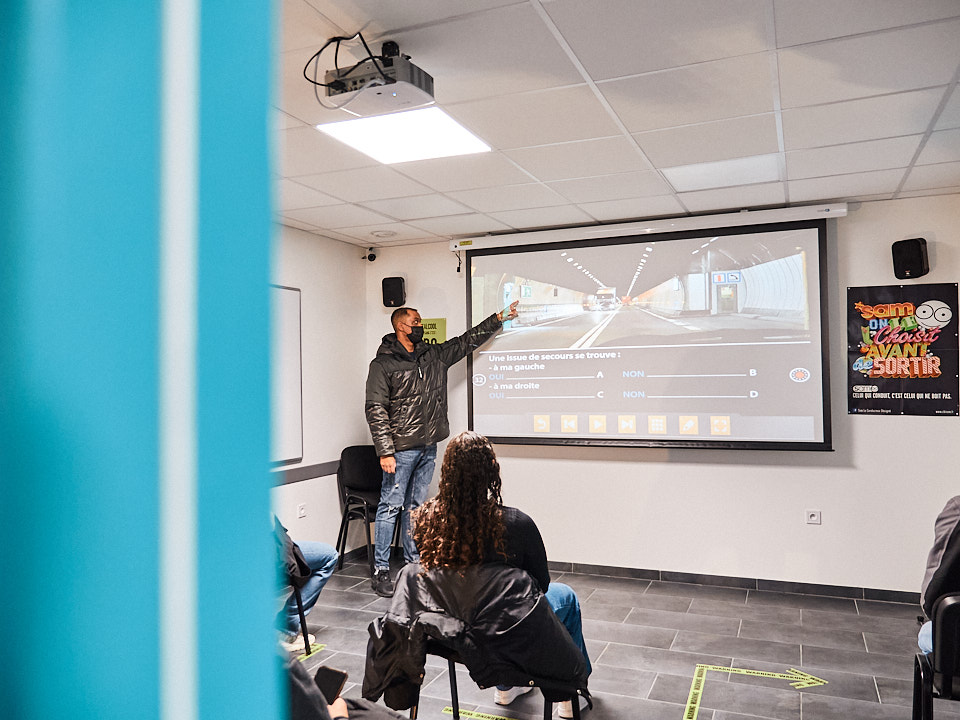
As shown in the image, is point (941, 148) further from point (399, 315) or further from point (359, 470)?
point (359, 470)

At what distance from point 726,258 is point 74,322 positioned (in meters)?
4.88

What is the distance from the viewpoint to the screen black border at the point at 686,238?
4.55 meters

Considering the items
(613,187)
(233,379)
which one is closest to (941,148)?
(613,187)

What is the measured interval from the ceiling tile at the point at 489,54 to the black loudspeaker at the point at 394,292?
3.11 meters

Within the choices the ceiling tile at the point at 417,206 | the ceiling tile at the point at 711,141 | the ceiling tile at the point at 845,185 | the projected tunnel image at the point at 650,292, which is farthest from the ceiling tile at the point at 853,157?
the ceiling tile at the point at 417,206

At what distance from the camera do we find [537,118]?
9.50 ft

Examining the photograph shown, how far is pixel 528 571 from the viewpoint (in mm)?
2477

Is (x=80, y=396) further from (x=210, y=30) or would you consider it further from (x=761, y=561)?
(x=761, y=561)

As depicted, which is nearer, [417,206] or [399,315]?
[417,206]

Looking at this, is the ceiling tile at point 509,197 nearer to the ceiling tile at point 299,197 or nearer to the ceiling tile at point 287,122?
the ceiling tile at point 299,197

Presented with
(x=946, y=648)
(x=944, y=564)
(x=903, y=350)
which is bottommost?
(x=946, y=648)

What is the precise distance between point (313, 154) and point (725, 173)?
215 centimetres

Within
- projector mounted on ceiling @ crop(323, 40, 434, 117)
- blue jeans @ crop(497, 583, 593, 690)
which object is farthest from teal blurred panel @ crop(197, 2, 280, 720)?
blue jeans @ crop(497, 583, 593, 690)

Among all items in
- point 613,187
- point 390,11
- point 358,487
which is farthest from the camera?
point 358,487
